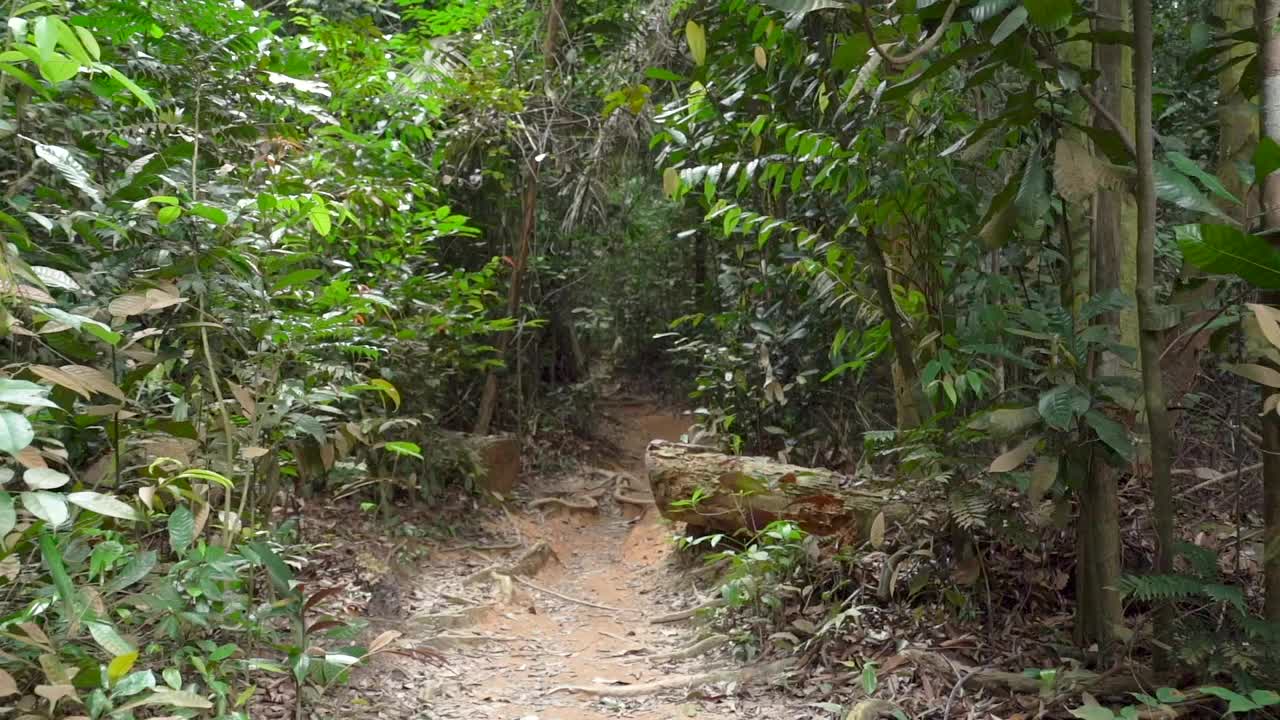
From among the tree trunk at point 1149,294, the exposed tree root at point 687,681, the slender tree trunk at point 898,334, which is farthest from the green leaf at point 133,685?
the slender tree trunk at point 898,334

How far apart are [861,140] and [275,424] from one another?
250cm

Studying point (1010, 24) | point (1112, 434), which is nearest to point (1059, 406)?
point (1112, 434)

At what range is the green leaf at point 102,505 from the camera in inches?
78.4

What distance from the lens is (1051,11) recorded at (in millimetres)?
2246

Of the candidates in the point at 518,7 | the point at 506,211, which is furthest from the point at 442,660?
the point at 518,7

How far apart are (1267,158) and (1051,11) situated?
66 cm

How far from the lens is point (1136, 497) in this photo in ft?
11.5

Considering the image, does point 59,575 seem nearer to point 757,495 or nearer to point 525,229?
point 757,495

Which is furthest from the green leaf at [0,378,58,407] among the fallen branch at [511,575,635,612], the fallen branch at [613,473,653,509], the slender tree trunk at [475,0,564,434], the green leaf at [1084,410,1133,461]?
the fallen branch at [613,473,653,509]

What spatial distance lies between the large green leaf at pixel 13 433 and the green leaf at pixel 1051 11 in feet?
8.12

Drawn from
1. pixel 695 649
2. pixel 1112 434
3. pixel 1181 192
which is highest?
pixel 1181 192

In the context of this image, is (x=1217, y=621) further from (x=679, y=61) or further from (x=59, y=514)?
(x=679, y=61)

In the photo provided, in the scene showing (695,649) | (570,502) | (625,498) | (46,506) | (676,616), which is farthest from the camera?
(625,498)

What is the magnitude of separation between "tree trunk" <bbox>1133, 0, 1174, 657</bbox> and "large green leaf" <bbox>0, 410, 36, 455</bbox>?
9.02 ft
